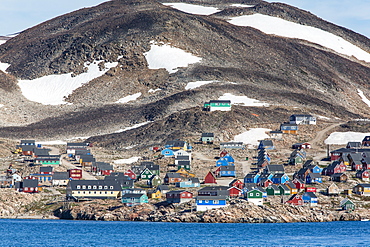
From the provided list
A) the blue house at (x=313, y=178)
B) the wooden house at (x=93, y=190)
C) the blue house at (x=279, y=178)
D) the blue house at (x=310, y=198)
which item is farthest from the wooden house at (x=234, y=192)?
the wooden house at (x=93, y=190)

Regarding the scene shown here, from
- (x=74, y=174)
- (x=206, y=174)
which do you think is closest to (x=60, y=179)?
(x=74, y=174)


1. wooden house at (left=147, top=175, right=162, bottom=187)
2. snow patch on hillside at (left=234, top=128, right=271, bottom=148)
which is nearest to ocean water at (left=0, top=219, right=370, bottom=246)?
wooden house at (left=147, top=175, right=162, bottom=187)

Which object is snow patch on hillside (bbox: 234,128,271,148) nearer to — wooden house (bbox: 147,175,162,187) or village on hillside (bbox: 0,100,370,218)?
village on hillside (bbox: 0,100,370,218)

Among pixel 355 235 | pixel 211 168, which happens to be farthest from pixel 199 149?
pixel 355 235

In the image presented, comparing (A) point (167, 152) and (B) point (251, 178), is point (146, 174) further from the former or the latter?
(B) point (251, 178)

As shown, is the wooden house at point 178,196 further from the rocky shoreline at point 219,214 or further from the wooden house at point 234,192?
the wooden house at point 234,192

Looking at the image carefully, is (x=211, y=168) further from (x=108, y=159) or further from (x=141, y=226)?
(x=141, y=226)
